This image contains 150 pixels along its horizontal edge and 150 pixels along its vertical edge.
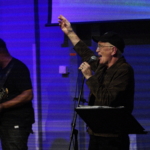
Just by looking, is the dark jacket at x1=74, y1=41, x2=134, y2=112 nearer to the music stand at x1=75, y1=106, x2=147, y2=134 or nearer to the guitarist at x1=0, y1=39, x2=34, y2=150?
the music stand at x1=75, y1=106, x2=147, y2=134

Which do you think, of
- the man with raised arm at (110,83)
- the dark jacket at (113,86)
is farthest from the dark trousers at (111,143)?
the dark jacket at (113,86)

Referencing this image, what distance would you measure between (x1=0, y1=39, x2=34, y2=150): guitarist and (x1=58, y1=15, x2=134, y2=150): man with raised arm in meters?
0.68

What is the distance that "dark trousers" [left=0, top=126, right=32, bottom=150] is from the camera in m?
2.88

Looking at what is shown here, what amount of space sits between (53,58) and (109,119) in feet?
5.62

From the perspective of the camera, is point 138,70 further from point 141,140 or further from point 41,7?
point 41,7

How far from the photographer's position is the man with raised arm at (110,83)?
2.34m

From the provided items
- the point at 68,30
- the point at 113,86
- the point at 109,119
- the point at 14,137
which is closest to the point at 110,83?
the point at 113,86

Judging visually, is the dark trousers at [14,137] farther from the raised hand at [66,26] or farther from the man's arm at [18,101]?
the raised hand at [66,26]

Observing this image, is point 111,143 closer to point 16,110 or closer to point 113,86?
point 113,86

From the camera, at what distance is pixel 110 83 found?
7.93ft

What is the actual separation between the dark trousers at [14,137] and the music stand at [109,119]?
30.9 inches

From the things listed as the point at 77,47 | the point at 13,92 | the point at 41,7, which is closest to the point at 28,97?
the point at 13,92

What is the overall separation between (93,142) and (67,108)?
1.31 meters

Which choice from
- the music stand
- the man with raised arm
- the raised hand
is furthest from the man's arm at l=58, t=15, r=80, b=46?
the music stand
